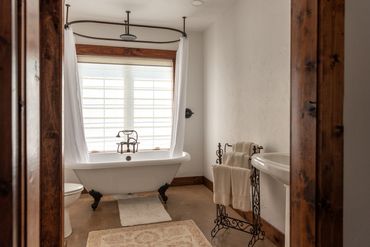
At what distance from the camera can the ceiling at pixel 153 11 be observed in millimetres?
3135

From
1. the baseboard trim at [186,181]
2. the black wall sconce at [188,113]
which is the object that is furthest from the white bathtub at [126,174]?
the black wall sconce at [188,113]

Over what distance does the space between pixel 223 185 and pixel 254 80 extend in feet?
3.79

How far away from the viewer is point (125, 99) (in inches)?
155

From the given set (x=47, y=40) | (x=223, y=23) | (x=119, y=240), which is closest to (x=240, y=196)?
(x=119, y=240)

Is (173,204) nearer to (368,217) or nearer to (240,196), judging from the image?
(240,196)

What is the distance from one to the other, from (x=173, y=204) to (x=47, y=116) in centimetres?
260

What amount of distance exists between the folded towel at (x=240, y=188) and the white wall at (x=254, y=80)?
31 cm

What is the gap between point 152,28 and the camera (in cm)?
397

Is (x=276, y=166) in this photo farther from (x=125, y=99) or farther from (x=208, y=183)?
(x=125, y=99)

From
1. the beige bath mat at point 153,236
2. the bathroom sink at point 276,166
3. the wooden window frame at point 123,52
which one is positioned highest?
the wooden window frame at point 123,52

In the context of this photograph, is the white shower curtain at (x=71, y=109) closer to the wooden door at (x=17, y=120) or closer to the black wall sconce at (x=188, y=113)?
the black wall sconce at (x=188, y=113)

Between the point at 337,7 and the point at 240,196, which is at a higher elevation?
the point at 337,7

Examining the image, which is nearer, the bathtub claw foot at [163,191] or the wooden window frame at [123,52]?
the bathtub claw foot at [163,191]

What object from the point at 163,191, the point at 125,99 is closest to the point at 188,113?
the point at 125,99
